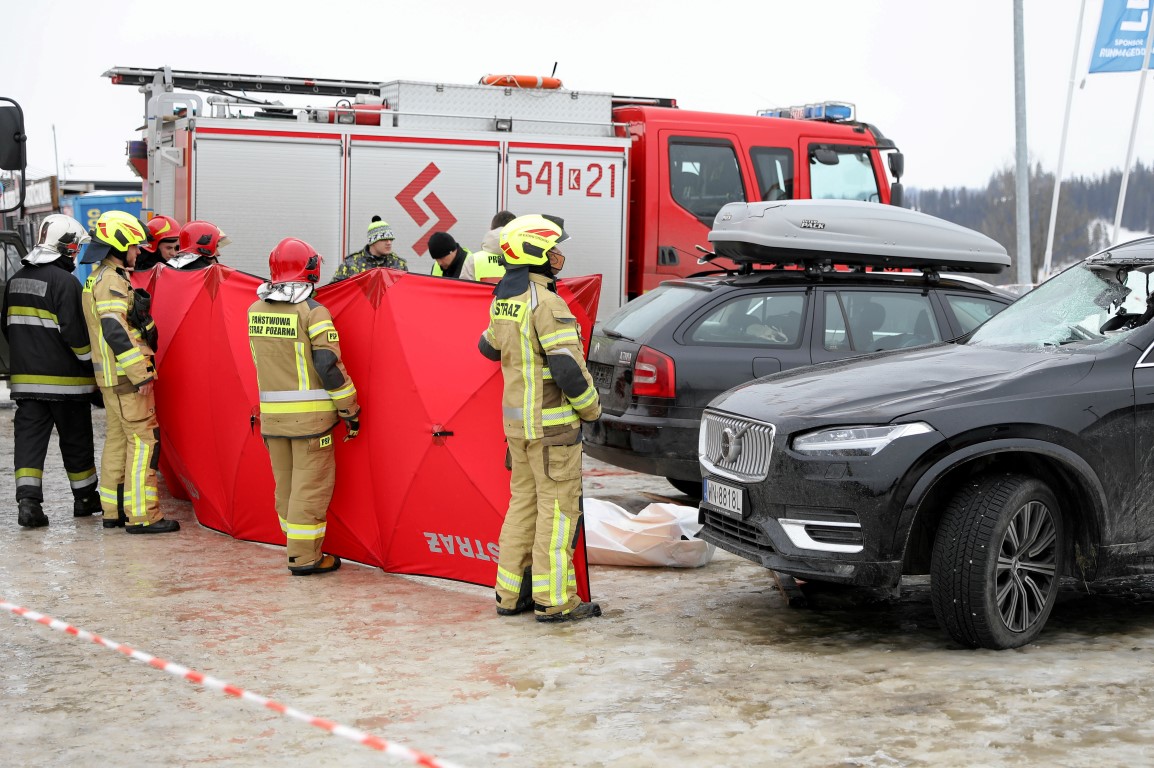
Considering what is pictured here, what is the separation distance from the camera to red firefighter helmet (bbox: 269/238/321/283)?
732cm

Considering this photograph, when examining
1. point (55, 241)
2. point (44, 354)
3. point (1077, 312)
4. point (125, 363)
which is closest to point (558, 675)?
point (1077, 312)

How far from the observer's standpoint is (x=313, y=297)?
766 centimetres

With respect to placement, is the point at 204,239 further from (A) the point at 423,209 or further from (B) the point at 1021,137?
(B) the point at 1021,137

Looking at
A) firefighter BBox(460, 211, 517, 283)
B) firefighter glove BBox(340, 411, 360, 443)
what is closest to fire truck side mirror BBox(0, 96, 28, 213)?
firefighter BBox(460, 211, 517, 283)

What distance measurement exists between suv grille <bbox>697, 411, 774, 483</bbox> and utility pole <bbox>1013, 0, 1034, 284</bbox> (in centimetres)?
1798

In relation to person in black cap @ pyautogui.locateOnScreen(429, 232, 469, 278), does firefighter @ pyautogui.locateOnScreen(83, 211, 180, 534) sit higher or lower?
lower

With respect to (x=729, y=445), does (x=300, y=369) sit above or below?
above

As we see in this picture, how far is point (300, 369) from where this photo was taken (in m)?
7.29

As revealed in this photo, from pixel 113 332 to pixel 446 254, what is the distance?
2984 millimetres

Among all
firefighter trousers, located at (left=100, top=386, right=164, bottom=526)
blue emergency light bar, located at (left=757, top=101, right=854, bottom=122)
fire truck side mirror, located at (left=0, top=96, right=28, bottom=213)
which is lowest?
firefighter trousers, located at (left=100, top=386, right=164, bottom=526)

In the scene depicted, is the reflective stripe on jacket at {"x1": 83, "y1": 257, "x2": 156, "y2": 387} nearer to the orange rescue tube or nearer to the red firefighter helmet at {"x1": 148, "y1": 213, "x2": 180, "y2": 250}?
the red firefighter helmet at {"x1": 148, "y1": 213, "x2": 180, "y2": 250}

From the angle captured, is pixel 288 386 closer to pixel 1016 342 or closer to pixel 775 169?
pixel 1016 342

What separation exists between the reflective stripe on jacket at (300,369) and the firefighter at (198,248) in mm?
2190

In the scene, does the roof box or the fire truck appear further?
the fire truck
